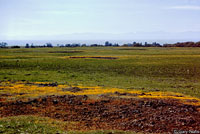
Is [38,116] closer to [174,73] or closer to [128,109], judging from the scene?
[128,109]

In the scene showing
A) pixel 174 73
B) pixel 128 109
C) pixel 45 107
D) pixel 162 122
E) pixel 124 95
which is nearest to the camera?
pixel 162 122

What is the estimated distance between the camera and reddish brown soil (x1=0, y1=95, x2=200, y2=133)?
13.7 m

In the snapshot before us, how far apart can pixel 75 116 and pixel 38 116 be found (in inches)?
89.9

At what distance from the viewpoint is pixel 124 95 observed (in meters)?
21.3

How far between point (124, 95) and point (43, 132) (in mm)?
10069

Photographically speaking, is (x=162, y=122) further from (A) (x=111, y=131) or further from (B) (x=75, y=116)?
(B) (x=75, y=116)

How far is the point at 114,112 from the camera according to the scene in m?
16.0

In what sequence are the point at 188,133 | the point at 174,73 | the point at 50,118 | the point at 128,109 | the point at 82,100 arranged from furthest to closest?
the point at 174,73 → the point at 82,100 → the point at 128,109 → the point at 50,118 → the point at 188,133

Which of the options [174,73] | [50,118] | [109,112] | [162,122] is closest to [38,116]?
[50,118]

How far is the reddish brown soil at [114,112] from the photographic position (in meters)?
13.7

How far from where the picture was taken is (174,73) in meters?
39.5

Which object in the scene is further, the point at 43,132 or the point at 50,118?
the point at 50,118

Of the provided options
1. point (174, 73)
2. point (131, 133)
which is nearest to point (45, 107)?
point (131, 133)

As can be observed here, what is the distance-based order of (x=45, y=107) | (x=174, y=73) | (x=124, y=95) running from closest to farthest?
(x=45, y=107)
(x=124, y=95)
(x=174, y=73)
